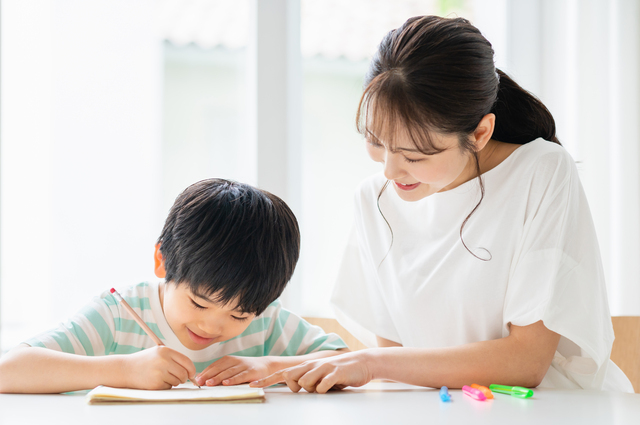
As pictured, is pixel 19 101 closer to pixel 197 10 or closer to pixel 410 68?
pixel 197 10

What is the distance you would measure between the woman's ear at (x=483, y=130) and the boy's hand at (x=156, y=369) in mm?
629

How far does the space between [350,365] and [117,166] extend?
1074 millimetres

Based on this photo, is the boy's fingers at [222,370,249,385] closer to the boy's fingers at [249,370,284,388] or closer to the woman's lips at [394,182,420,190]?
the boy's fingers at [249,370,284,388]

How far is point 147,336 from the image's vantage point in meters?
1.01

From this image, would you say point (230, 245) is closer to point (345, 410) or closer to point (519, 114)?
point (345, 410)

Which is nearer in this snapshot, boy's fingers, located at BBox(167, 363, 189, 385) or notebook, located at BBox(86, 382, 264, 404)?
notebook, located at BBox(86, 382, 264, 404)

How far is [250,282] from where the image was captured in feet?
2.91

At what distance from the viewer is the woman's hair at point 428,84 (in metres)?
0.88

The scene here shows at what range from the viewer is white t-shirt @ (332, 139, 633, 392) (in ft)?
2.89

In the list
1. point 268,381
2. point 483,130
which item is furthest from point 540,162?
point 268,381

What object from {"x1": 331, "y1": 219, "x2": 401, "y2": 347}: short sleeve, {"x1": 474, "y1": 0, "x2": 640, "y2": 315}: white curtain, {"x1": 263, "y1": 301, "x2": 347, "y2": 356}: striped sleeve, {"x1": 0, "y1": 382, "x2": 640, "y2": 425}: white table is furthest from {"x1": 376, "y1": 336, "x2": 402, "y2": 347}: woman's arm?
{"x1": 474, "y1": 0, "x2": 640, "y2": 315}: white curtain

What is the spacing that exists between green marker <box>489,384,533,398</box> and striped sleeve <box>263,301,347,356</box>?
335mm

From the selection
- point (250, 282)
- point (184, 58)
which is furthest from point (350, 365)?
point (184, 58)

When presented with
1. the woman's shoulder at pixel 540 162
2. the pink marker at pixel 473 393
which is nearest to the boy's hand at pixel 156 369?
the pink marker at pixel 473 393
